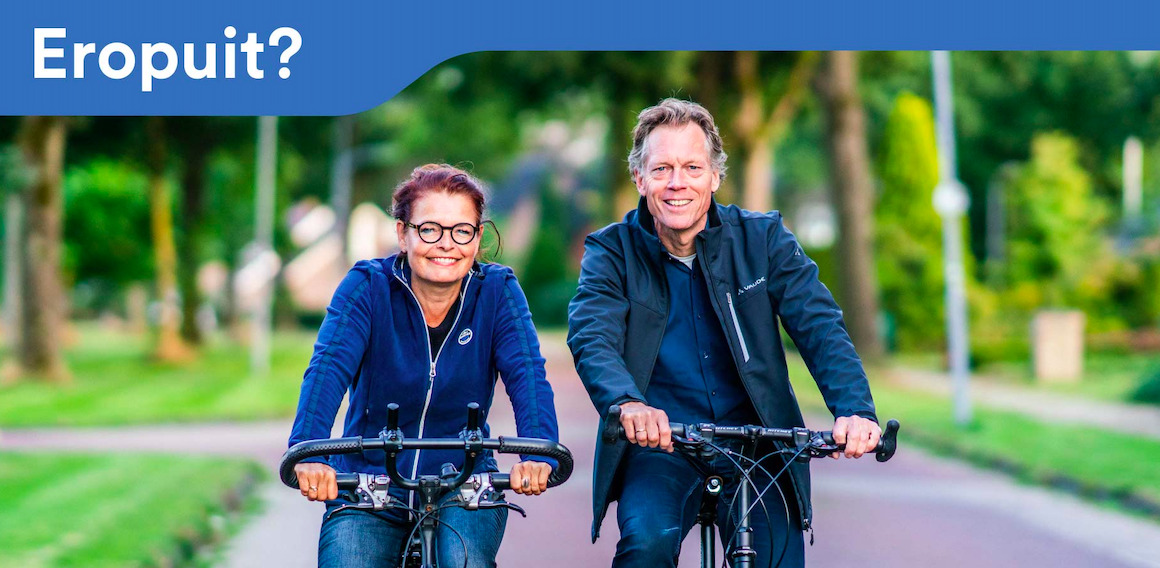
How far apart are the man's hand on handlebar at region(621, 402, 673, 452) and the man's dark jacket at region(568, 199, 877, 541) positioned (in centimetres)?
22

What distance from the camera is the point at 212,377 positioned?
25406 millimetres

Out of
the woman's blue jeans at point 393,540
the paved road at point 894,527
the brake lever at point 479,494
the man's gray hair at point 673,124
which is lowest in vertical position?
the paved road at point 894,527

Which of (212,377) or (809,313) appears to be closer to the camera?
(809,313)

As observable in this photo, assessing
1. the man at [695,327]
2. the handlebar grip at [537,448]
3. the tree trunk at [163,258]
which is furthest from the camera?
the tree trunk at [163,258]

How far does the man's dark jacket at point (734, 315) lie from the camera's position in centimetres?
387

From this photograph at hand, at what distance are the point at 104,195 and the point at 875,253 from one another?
18170 millimetres

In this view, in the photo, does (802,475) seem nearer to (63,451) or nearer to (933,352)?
(63,451)

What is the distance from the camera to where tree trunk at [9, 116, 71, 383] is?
75.5 ft

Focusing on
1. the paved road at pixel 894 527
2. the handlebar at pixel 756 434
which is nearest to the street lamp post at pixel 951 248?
the paved road at pixel 894 527

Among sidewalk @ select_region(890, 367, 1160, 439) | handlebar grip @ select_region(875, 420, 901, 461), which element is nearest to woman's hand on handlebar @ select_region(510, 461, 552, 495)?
handlebar grip @ select_region(875, 420, 901, 461)

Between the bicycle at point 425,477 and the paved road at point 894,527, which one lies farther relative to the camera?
the paved road at point 894,527

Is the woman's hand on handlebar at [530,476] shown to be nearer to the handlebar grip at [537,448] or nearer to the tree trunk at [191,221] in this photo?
the handlebar grip at [537,448]

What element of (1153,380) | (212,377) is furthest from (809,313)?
(212,377)

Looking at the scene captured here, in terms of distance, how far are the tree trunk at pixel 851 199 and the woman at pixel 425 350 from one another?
65.7ft
